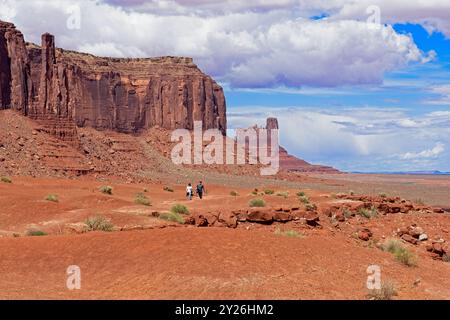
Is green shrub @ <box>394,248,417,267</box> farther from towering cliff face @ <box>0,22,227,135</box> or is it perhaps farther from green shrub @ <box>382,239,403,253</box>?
towering cliff face @ <box>0,22,227,135</box>

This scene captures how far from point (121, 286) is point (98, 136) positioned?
92.1m

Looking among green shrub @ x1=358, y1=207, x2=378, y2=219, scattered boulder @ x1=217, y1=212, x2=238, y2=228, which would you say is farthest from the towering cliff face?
scattered boulder @ x1=217, y1=212, x2=238, y2=228

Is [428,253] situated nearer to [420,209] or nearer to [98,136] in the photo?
[420,209]

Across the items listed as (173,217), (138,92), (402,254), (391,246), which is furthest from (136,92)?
(402,254)

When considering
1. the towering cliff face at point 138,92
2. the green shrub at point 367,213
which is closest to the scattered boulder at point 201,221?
the green shrub at point 367,213

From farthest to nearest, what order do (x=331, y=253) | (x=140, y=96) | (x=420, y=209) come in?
(x=140, y=96) → (x=420, y=209) → (x=331, y=253)

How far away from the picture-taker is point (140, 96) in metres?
120

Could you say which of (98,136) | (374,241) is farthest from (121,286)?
(98,136)

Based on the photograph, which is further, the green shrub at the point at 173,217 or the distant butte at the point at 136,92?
the distant butte at the point at 136,92

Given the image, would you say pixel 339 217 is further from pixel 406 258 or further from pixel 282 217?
pixel 406 258

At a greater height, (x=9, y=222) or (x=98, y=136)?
(x=98, y=136)

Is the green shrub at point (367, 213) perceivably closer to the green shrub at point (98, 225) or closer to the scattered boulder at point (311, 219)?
the scattered boulder at point (311, 219)

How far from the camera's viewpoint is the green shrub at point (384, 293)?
12875 mm

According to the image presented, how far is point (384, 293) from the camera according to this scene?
42.4 feet
